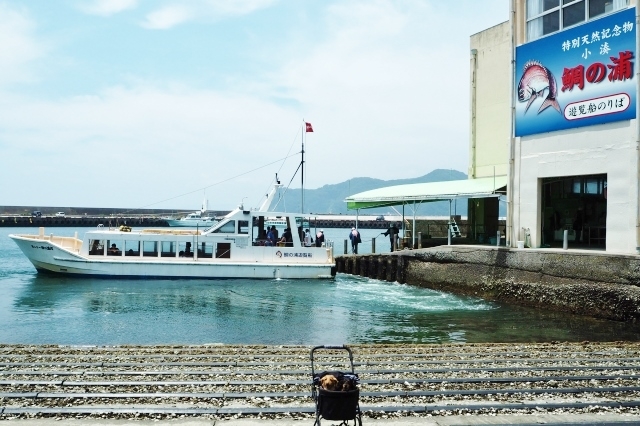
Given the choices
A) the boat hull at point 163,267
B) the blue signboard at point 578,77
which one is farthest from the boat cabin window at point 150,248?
the blue signboard at point 578,77

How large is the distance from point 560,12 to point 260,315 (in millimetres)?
14434

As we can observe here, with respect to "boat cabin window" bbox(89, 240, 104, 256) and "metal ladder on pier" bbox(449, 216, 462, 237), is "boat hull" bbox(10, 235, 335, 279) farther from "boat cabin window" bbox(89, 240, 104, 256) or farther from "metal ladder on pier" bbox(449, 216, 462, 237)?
"metal ladder on pier" bbox(449, 216, 462, 237)

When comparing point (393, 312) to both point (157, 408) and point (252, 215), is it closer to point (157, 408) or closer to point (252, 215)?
point (252, 215)

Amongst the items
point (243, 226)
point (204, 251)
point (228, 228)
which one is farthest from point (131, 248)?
point (243, 226)

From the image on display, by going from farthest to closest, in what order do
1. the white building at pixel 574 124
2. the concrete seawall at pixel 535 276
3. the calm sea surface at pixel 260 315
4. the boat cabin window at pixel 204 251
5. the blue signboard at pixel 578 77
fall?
the boat cabin window at pixel 204 251 < the blue signboard at pixel 578 77 < the white building at pixel 574 124 < the concrete seawall at pixel 535 276 < the calm sea surface at pixel 260 315

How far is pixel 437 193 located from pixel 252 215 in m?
8.69

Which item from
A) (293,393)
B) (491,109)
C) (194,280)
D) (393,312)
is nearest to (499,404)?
(293,393)

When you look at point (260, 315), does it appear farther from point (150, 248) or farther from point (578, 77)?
point (578, 77)

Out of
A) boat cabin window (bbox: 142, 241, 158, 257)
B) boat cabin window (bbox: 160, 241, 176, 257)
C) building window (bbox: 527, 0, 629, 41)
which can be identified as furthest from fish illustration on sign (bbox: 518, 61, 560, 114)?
boat cabin window (bbox: 142, 241, 158, 257)

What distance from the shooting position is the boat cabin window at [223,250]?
29.2 metres

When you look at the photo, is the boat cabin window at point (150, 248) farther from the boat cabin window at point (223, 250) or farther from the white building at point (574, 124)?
the white building at point (574, 124)

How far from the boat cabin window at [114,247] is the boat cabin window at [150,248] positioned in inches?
40.4

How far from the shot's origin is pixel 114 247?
28.8 meters

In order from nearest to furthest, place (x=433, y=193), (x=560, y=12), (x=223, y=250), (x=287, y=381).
→ (x=287, y=381), (x=560, y=12), (x=433, y=193), (x=223, y=250)
